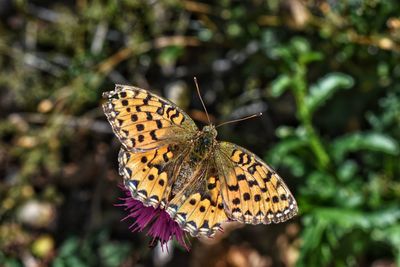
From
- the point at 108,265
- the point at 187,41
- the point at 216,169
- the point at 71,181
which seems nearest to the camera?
the point at 216,169

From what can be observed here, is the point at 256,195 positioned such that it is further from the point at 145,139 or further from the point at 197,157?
the point at 145,139

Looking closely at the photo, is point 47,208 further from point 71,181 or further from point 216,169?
point 216,169

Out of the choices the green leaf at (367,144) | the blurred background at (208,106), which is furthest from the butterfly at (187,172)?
the green leaf at (367,144)

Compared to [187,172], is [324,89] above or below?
below

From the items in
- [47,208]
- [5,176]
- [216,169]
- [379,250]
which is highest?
[216,169]

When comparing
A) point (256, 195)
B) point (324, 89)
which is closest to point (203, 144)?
point (256, 195)

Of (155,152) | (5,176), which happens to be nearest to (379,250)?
(155,152)

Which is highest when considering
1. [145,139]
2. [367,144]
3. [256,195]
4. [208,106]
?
[145,139]

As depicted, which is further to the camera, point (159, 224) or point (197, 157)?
point (159, 224)
